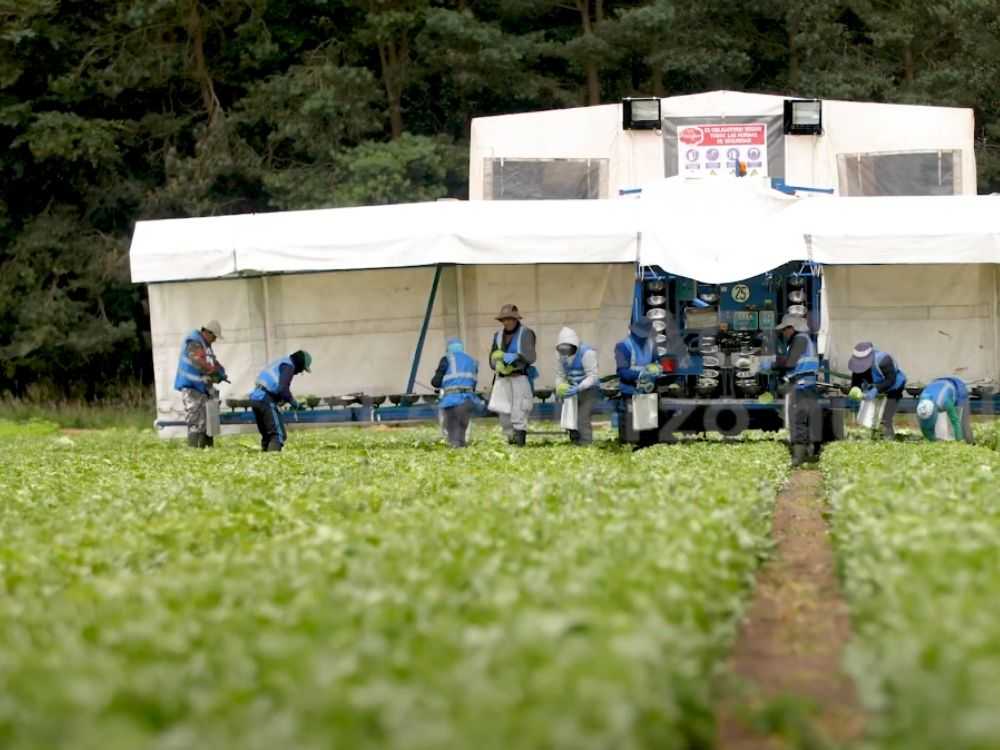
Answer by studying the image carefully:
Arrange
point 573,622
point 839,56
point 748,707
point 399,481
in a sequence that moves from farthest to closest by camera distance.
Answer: point 839,56
point 399,481
point 748,707
point 573,622

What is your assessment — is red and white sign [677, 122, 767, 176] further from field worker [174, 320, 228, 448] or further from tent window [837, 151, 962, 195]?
field worker [174, 320, 228, 448]

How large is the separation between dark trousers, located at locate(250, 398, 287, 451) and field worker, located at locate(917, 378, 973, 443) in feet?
25.2

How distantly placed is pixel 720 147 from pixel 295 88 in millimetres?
21287

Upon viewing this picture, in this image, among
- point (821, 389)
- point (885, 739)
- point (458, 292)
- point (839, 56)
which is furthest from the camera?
point (839, 56)

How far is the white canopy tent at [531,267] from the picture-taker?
23000mm

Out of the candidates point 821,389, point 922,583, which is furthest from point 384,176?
point 922,583

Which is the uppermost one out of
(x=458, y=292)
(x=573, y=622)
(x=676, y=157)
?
(x=676, y=157)

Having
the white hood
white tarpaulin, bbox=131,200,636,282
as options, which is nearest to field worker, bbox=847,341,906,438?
white tarpaulin, bbox=131,200,636,282

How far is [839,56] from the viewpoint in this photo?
4669 cm

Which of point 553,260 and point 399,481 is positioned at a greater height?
point 553,260

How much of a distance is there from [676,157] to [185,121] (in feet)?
79.4

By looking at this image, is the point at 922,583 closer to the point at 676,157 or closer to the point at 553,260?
the point at 553,260

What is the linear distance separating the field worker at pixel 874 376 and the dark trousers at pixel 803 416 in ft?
2.71

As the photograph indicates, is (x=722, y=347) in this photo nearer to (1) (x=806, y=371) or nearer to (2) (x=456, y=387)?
(1) (x=806, y=371)
